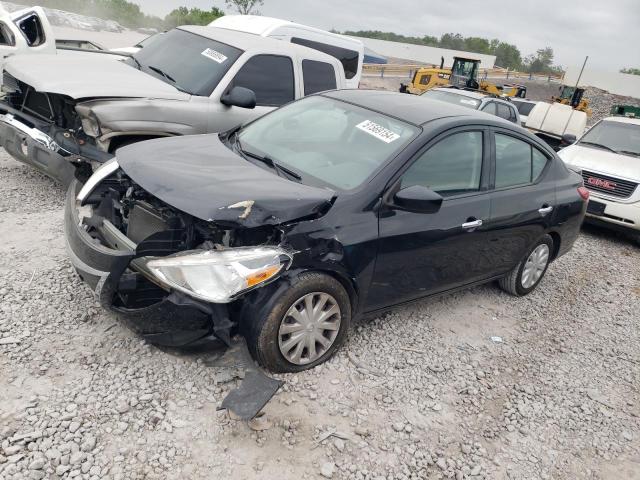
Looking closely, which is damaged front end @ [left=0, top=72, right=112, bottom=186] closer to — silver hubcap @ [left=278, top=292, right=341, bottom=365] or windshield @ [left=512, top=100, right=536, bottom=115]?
silver hubcap @ [left=278, top=292, right=341, bottom=365]

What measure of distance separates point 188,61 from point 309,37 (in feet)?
11.0

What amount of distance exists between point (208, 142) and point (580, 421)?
3.31 meters

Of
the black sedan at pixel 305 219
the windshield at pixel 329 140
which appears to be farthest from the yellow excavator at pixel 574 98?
the windshield at pixel 329 140

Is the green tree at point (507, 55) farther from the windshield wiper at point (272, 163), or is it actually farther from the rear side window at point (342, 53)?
the windshield wiper at point (272, 163)

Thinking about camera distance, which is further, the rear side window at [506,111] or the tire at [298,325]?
the rear side window at [506,111]

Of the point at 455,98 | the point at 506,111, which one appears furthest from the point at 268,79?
the point at 506,111

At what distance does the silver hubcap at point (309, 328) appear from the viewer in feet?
10.2

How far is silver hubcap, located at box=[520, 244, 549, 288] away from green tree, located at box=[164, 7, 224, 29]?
111 ft

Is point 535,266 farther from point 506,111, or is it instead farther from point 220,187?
point 506,111

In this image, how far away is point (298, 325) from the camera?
316 cm

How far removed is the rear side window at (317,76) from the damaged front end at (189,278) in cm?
386

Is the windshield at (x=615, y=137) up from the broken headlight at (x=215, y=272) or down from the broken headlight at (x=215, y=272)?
up

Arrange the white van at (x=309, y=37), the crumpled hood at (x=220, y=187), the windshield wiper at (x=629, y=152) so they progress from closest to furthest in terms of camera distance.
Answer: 1. the crumpled hood at (x=220, y=187)
2. the windshield wiper at (x=629, y=152)
3. the white van at (x=309, y=37)

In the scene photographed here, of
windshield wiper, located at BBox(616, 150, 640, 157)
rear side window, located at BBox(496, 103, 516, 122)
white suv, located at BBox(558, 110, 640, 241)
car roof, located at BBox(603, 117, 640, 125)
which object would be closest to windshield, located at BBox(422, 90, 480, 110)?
rear side window, located at BBox(496, 103, 516, 122)
